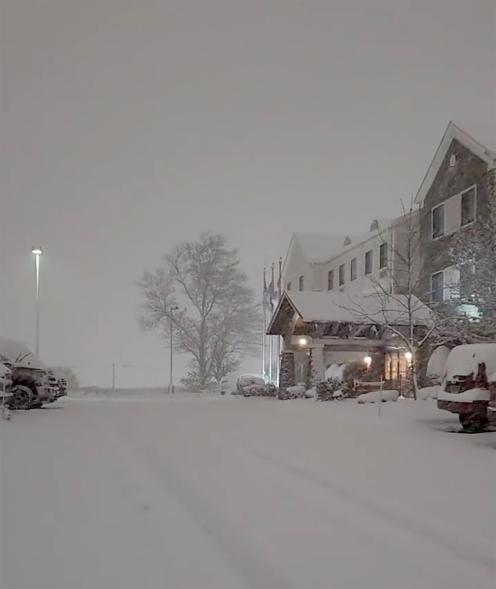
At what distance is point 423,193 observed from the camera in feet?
96.6

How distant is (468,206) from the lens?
26453mm

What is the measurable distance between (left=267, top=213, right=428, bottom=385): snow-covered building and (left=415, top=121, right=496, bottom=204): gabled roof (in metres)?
1.44

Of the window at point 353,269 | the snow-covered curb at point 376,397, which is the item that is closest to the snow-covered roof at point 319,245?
the window at point 353,269

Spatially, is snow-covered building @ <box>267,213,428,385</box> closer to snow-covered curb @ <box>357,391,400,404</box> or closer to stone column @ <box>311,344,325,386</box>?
stone column @ <box>311,344,325,386</box>

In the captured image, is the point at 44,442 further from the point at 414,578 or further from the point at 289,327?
the point at 289,327

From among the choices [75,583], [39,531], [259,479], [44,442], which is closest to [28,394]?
[44,442]

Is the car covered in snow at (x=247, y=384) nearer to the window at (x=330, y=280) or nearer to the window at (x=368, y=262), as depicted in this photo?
the window at (x=368, y=262)

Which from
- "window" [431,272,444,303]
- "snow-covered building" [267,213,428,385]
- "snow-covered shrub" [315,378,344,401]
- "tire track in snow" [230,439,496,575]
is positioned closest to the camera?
"tire track in snow" [230,439,496,575]

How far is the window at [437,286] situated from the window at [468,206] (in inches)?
104

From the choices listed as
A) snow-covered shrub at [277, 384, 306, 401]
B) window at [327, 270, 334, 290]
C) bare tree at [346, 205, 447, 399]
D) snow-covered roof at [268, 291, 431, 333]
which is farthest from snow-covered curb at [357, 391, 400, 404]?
window at [327, 270, 334, 290]

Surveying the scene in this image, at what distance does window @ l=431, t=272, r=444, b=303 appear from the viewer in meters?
27.9

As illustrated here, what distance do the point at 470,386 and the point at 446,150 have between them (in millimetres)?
18358

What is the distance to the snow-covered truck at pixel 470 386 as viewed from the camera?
1174cm

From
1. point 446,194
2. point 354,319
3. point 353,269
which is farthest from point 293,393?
point 353,269
